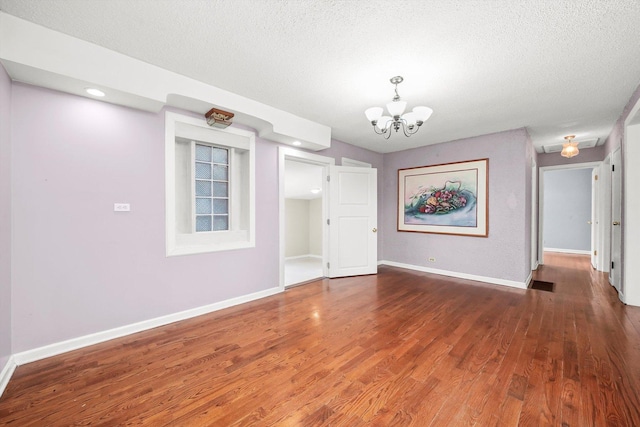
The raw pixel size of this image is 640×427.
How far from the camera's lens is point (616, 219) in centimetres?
382

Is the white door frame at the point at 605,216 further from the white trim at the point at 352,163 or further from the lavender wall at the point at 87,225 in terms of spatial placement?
the lavender wall at the point at 87,225

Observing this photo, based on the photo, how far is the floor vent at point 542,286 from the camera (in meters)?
3.97

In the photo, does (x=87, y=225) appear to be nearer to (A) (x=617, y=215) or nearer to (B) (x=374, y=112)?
(B) (x=374, y=112)

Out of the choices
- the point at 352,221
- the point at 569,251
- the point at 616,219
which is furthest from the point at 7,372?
the point at 569,251

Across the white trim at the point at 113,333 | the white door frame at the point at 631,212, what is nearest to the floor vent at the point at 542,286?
the white door frame at the point at 631,212

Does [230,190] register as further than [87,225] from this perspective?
Yes

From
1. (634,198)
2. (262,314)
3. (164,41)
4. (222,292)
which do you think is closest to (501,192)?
Result: (634,198)

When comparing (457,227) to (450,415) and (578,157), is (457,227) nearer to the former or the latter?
(578,157)

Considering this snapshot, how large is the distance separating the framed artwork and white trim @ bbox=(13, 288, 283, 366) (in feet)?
11.6

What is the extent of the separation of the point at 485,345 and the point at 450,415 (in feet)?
3.48

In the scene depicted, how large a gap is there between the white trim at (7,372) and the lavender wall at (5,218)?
0.12ft

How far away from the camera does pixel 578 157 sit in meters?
5.38

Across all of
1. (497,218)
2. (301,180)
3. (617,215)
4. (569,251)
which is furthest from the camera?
(569,251)

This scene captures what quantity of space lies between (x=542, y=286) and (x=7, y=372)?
616 centimetres
